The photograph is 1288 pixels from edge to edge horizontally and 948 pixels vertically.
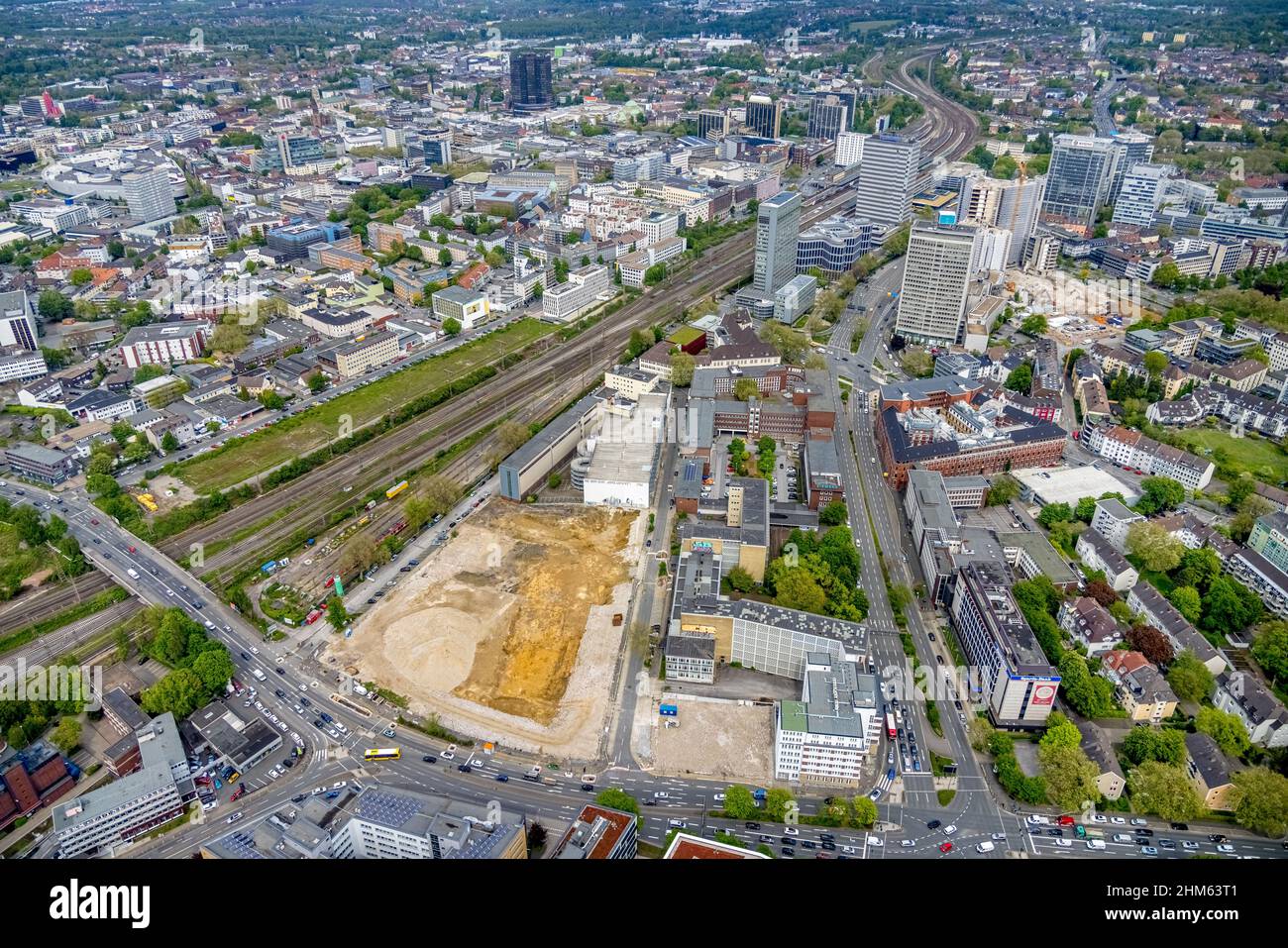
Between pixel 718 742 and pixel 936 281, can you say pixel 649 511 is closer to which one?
pixel 718 742

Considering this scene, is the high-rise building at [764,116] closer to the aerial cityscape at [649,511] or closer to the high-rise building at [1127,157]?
the aerial cityscape at [649,511]

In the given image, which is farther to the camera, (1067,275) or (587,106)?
(587,106)

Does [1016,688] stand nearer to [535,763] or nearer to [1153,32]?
[535,763]

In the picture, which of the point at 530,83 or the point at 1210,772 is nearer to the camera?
the point at 1210,772

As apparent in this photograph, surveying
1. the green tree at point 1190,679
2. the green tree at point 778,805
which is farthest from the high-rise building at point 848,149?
the green tree at point 778,805

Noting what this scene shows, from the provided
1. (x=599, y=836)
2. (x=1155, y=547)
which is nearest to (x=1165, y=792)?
(x=1155, y=547)

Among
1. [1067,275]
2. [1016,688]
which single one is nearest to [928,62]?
[1067,275]

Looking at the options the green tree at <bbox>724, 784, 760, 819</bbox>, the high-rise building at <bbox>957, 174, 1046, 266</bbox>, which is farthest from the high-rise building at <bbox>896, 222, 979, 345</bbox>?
the green tree at <bbox>724, 784, 760, 819</bbox>
